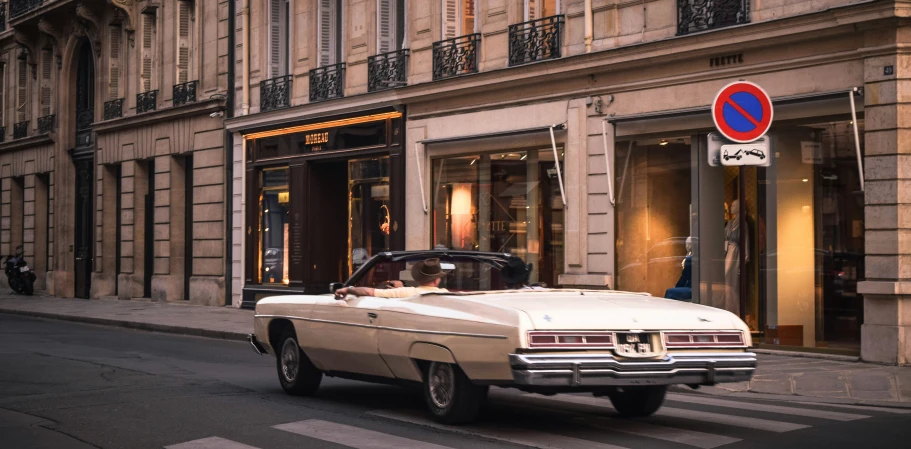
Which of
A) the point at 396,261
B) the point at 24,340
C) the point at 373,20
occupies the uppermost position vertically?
the point at 373,20

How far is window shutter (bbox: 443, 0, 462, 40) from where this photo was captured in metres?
21.2

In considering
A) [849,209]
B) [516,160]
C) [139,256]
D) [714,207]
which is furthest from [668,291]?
[139,256]

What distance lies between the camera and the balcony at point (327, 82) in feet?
78.9

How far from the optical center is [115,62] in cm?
3284

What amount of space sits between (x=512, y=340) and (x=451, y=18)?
1455 cm

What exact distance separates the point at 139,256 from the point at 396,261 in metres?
23.2

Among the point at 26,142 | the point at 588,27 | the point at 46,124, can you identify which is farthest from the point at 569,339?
the point at 26,142

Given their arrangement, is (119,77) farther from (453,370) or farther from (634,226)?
(453,370)

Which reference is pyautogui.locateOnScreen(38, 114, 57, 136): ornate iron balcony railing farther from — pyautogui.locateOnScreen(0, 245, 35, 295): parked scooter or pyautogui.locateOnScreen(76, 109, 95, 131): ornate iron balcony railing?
pyautogui.locateOnScreen(0, 245, 35, 295): parked scooter

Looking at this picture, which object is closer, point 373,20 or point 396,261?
point 396,261

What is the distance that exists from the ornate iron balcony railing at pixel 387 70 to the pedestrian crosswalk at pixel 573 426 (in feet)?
42.7

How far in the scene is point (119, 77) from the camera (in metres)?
32.6

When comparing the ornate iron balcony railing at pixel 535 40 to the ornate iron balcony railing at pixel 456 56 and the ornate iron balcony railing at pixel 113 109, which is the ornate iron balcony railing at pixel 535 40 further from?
the ornate iron balcony railing at pixel 113 109

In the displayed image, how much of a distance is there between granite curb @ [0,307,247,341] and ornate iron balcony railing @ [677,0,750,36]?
829 cm
